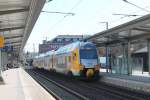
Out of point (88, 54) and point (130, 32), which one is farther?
point (88, 54)

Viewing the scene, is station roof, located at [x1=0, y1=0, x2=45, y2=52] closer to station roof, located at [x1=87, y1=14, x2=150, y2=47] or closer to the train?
the train

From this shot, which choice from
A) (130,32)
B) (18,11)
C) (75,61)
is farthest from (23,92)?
(75,61)

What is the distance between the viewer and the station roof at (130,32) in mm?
24406

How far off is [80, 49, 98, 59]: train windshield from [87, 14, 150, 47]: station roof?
1.33 metres

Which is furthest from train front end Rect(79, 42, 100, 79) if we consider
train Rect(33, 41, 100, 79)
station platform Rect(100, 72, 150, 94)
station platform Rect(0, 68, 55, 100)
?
station platform Rect(0, 68, 55, 100)

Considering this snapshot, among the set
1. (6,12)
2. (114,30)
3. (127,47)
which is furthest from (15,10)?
(127,47)

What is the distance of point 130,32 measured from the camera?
28.8m

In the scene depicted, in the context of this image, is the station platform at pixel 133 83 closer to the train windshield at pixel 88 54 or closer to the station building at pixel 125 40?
the train windshield at pixel 88 54

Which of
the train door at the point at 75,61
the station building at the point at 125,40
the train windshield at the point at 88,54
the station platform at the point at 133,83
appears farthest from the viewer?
the train windshield at the point at 88,54

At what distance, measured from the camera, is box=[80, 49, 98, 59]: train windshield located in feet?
106

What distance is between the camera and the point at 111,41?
35.1m

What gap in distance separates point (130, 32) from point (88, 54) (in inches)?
191

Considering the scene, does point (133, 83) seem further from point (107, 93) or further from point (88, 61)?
point (88, 61)

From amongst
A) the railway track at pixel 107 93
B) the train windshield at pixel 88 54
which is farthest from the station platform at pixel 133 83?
the train windshield at pixel 88 54
